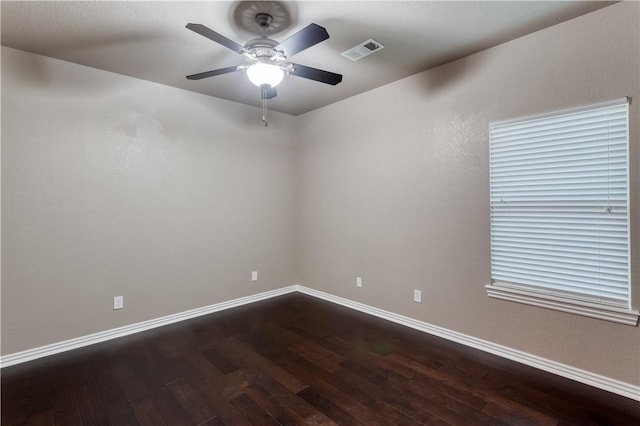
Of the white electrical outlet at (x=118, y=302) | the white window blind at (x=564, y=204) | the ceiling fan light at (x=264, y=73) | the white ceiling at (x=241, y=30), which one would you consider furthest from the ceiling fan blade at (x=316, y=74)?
the white electrical outlet at (x=118, y=302)

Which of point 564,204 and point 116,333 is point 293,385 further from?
point 564,204

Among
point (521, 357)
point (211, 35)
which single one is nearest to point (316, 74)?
point (211, 35)

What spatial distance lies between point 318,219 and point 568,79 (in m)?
3.03

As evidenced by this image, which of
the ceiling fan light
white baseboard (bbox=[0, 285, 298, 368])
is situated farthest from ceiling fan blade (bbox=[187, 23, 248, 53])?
white baseboard (bbox=[0, 285, 298, 368])

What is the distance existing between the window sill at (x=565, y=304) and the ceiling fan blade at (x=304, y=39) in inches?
95.5

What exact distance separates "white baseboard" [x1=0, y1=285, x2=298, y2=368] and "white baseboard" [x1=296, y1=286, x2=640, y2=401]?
159 centimetres

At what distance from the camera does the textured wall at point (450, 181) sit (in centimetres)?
216

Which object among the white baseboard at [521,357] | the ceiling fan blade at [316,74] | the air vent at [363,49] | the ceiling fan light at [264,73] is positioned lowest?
the white baseboard at [521,357]

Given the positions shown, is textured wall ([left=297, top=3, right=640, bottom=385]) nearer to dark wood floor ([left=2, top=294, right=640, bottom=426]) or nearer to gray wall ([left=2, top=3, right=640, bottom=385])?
gray wall ([left=2, top=3, right=640, bottom=385])

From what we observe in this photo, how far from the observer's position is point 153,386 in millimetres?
2275

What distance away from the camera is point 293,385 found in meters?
2.27

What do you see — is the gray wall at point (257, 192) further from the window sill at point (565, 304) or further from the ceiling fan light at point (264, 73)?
the ceiling fan light at point (264, 73)

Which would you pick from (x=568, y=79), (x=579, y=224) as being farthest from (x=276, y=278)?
(x=568, y=79)

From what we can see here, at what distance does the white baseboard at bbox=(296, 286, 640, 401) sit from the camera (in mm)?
2111
